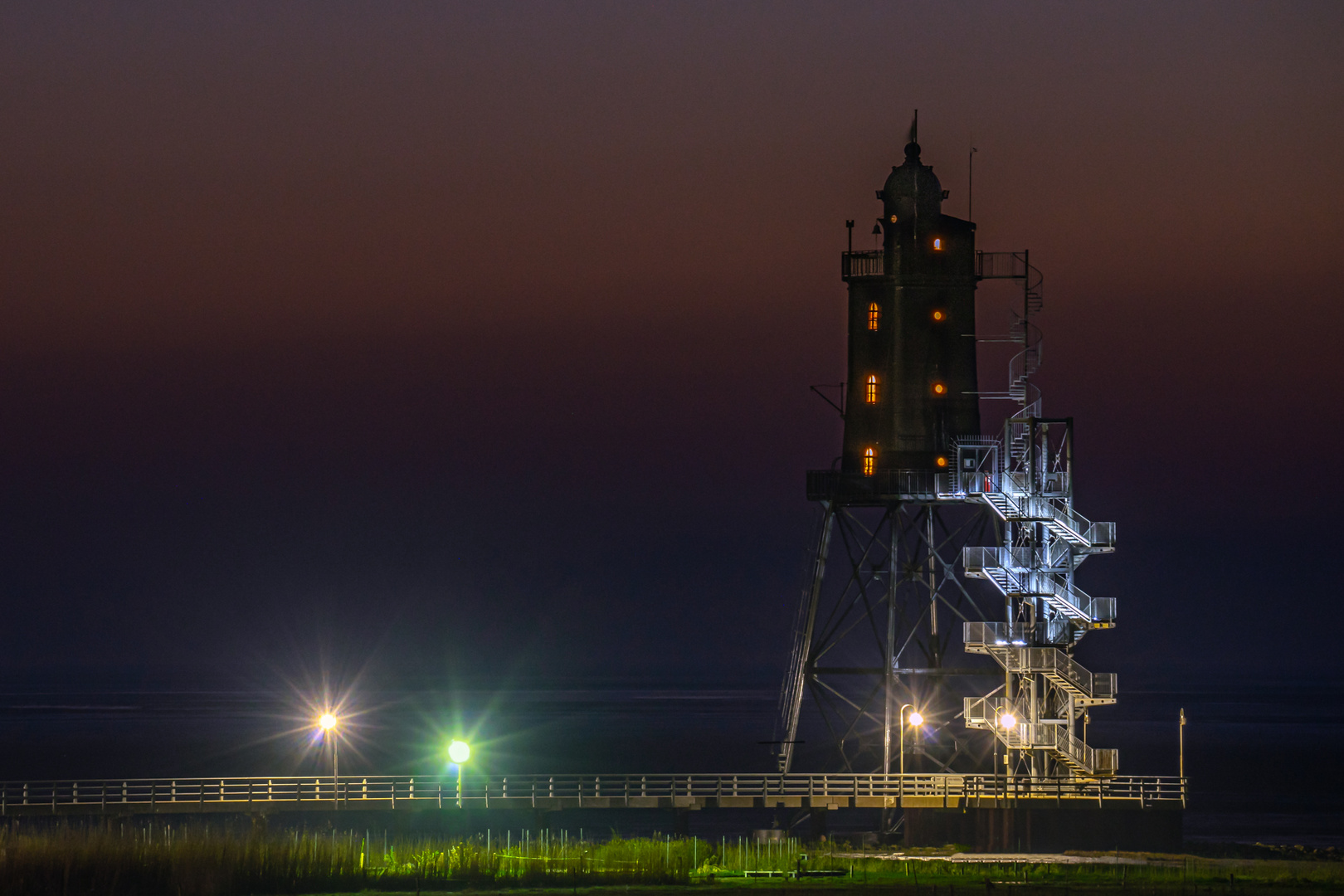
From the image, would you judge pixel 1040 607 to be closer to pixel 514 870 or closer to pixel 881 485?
pixel 881 485

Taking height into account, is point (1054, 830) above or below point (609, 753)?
below

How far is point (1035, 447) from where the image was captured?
59281 millimetres

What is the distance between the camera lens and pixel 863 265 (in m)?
64.3

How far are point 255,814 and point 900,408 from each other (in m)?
24.8

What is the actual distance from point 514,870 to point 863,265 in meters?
26.4

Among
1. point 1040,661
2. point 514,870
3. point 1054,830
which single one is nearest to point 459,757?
point 514,870

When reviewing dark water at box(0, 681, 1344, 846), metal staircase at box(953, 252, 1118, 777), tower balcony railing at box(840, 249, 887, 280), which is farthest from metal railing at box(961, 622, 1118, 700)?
dark water at box(0, 681, 1344, 846)

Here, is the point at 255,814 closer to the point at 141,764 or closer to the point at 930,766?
the point at 930,766

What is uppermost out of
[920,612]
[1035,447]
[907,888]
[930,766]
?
[1035,447]

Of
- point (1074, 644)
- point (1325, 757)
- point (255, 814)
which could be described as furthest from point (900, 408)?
point (1325, 757)

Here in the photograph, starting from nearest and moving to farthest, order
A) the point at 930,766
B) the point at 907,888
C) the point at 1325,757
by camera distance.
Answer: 1. the point at 907,888
2. the point at 930,766
3. the point at 1325,757

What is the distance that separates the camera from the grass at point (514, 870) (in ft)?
145

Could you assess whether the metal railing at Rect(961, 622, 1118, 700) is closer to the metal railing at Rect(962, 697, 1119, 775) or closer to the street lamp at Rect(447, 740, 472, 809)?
the metal railing at Rect(962, 697, 1119, 775)

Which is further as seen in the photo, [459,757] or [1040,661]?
[1040,661]
